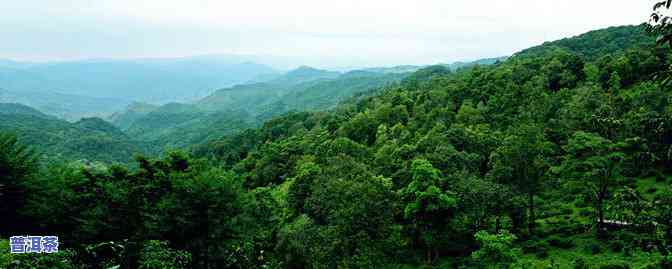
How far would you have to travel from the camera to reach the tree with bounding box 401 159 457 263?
72.1 ft

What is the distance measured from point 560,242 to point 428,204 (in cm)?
699

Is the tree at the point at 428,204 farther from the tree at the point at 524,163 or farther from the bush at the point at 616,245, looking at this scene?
the bush at the point at 616,245

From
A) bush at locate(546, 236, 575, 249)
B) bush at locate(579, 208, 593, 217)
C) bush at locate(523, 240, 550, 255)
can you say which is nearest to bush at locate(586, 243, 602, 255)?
bush at locate(546, 236, 575, 249)

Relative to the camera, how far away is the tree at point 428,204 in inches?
866

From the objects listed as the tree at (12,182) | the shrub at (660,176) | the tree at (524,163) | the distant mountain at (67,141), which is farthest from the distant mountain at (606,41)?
the distant mountain at (67,141)

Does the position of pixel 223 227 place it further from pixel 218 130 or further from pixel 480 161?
pixel 218 130

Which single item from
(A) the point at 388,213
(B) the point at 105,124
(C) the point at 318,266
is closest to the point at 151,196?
(C) the point at 318,266

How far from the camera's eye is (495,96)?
52188 millimetres

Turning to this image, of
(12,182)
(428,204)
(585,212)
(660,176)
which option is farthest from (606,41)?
(12,182)

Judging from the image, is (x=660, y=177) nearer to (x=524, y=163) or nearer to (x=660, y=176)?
(x=660, y=176)

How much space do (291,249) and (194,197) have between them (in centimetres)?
613

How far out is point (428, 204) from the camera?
2230 cm

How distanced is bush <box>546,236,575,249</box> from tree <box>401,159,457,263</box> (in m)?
5.32

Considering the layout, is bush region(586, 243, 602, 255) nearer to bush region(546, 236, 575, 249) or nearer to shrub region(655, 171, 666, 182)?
bush region(546, 236, 575, 249)
